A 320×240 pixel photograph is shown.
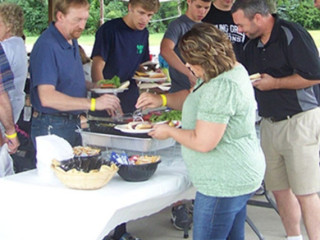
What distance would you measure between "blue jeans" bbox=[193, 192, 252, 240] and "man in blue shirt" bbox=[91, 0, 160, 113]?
1.55 m

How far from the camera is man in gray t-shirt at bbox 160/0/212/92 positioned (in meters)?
3.48

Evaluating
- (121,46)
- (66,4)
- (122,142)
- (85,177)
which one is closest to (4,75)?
(66,4)

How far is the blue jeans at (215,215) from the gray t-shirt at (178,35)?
1.80 m

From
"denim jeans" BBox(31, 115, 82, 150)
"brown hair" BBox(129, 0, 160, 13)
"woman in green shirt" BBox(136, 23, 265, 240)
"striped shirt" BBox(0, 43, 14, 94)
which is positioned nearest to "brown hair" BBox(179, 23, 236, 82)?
"woman in green shirt" BBox(136, 23, 265, 240)

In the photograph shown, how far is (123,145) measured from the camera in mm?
2279

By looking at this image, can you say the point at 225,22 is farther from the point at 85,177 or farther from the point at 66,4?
the point at 85,177

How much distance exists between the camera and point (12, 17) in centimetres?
318

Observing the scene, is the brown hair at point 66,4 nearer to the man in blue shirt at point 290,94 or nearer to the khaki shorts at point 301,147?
the man in blue shirt at point 290,94

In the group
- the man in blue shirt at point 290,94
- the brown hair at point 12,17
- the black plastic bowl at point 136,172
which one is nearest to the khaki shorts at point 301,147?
the man in blue shirt at point 290,94

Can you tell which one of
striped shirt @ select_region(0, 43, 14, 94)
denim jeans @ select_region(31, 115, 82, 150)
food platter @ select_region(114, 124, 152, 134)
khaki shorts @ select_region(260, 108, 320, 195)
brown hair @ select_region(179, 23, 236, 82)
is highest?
brown hair @ select_region(179, 23, 236, 82)

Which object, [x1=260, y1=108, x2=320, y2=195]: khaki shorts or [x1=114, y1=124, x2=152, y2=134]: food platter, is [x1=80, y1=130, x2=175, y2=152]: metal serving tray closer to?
[x1=114, y1=124, x2=152, y2=134]: food platter

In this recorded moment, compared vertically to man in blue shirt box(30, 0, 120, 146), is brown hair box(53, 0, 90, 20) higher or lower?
higher

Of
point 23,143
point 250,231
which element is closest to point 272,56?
point 250,231

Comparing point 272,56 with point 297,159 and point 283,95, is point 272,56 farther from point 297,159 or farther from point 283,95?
point 297,159
